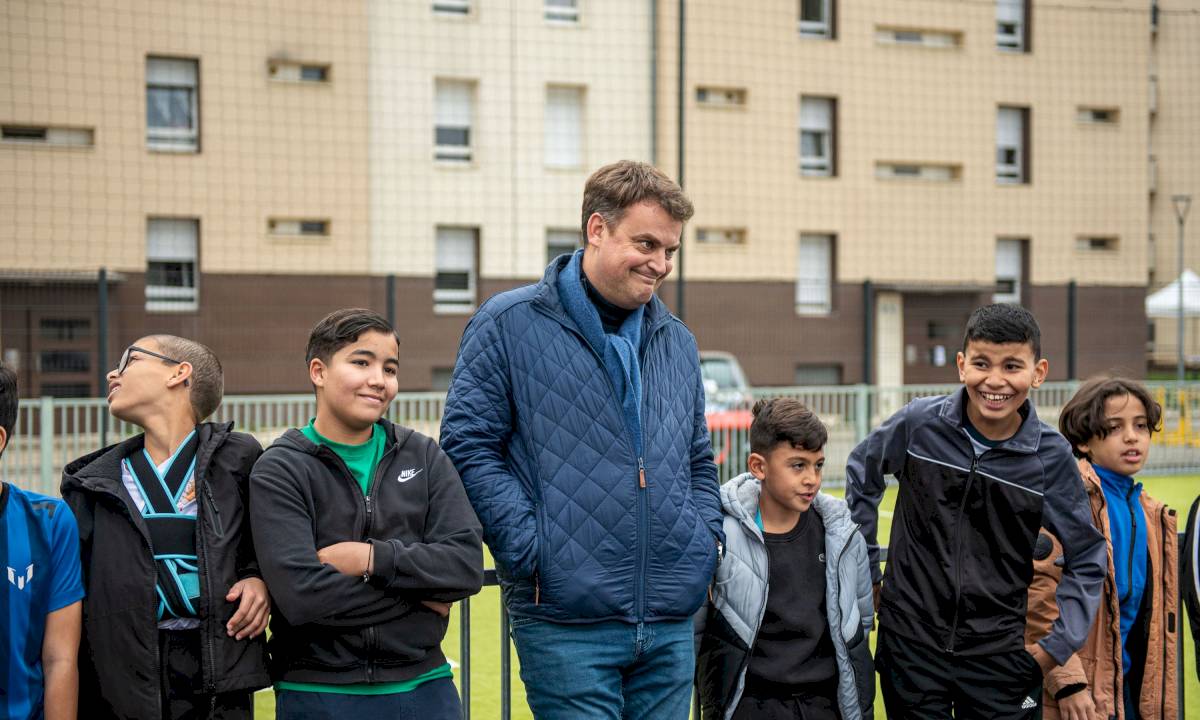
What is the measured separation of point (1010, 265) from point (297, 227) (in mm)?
15862

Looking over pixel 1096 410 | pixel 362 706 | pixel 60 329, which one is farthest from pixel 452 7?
pixel 362 706

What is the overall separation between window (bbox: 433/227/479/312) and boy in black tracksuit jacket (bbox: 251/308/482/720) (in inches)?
775

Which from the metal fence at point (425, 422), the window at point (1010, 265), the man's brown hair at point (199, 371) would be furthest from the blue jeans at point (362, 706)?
the window at point (1010, 265)

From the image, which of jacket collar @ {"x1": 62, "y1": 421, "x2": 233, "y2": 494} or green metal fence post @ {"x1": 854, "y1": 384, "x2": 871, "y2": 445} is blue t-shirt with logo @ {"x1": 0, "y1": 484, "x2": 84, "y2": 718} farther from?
green metal fence post @ {"x1": 854, "y1": 384, "x2": 871, "y2": 445}

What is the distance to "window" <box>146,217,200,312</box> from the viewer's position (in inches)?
803

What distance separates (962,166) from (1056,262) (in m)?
3.48

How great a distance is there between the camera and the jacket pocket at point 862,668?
320 cm

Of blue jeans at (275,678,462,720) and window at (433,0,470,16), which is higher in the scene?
window at (433,0,470,16)

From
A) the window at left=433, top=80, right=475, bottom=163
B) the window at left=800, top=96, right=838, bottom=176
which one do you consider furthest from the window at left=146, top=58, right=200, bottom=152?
the window at left=800, top=96, right=838, bottom=176

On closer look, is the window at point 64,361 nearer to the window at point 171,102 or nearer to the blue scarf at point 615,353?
the window at point 171,102

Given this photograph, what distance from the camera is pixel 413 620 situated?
266 centimetres

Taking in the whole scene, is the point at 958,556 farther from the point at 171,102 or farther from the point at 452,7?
the point at 452,7

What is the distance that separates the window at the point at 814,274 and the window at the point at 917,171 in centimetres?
187

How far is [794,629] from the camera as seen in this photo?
3.20 metres
